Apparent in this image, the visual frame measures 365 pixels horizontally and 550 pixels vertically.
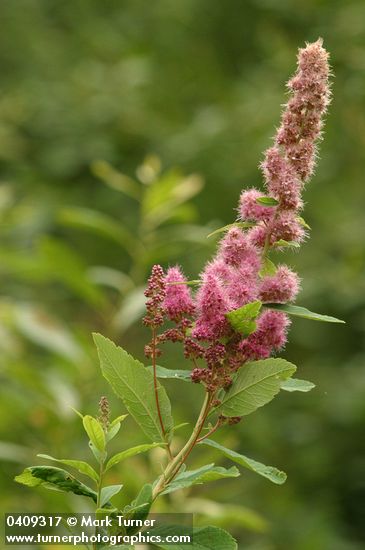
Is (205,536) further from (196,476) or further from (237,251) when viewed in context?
(237,251)

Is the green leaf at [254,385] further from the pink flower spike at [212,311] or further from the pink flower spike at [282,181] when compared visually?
the pink flower spike at [282,181]

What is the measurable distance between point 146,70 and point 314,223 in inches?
55.1

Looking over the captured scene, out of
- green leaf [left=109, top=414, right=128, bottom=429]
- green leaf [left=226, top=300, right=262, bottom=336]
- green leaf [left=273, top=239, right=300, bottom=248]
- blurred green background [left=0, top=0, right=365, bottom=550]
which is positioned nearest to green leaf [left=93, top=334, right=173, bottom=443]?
green leaf [left=109, top=414, right=128, bottom=429]

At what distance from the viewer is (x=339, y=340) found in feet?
17.4

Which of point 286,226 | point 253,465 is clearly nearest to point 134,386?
point 253,465

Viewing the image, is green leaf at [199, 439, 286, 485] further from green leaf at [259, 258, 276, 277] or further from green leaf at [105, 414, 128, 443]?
green leaf at [259, 258, 276, 277]

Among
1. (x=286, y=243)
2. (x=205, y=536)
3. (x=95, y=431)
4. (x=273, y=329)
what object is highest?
(x=286, y=243)

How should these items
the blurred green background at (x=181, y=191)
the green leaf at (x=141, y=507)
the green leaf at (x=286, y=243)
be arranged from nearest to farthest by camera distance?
the green leaf at (x=141, y=507) → the green leaf at (x=286, y=243) → the blurred green background at (x=181, y=191)

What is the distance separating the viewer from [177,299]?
4.19 ft

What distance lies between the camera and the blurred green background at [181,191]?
3.47 meters

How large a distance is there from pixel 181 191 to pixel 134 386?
2266 millimetres

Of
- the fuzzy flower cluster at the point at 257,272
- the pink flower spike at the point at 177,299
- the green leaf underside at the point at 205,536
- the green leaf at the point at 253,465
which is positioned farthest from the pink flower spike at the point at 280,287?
the green leaf underside at the point at 205,536

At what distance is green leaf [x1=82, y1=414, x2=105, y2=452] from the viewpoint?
4.00 feet

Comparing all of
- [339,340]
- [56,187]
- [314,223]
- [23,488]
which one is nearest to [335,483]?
[339,340]
